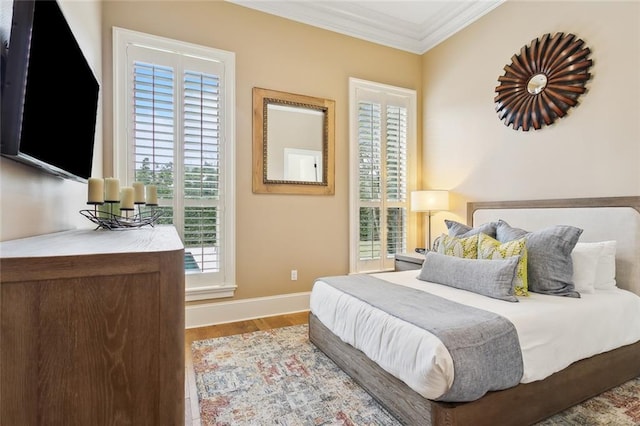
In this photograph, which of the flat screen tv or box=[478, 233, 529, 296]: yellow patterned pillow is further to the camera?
box=[478, 233, 529, 296]: yellow patterned pillow

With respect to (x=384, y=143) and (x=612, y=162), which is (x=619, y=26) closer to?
(x=612, y=162)

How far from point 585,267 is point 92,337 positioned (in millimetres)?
2787

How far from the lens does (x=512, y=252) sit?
2203 mm

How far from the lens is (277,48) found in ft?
11.4

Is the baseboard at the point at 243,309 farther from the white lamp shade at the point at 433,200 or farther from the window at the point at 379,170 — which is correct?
the white lamp shade at the point at 433,200

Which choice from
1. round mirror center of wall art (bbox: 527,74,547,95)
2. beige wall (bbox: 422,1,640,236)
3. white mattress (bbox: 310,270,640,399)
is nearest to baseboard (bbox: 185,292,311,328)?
white mattress (bbox: 310,270,640,399)

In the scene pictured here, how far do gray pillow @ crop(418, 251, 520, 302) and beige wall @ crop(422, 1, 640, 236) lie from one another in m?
1.23

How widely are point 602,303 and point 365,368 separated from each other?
152cm

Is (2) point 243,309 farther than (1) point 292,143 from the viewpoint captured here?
No

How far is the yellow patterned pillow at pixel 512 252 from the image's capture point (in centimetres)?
212

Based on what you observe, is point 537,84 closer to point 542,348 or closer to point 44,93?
point 542,348

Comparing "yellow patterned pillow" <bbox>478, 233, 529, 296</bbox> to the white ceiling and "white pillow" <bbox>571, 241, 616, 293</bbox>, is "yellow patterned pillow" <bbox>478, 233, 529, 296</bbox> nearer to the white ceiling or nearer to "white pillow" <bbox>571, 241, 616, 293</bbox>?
"white pillow" <bbox>571, 241, 616, 293</bbox>

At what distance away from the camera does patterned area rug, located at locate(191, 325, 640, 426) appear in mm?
1719

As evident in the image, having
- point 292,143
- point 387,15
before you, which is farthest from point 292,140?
point 387,15
